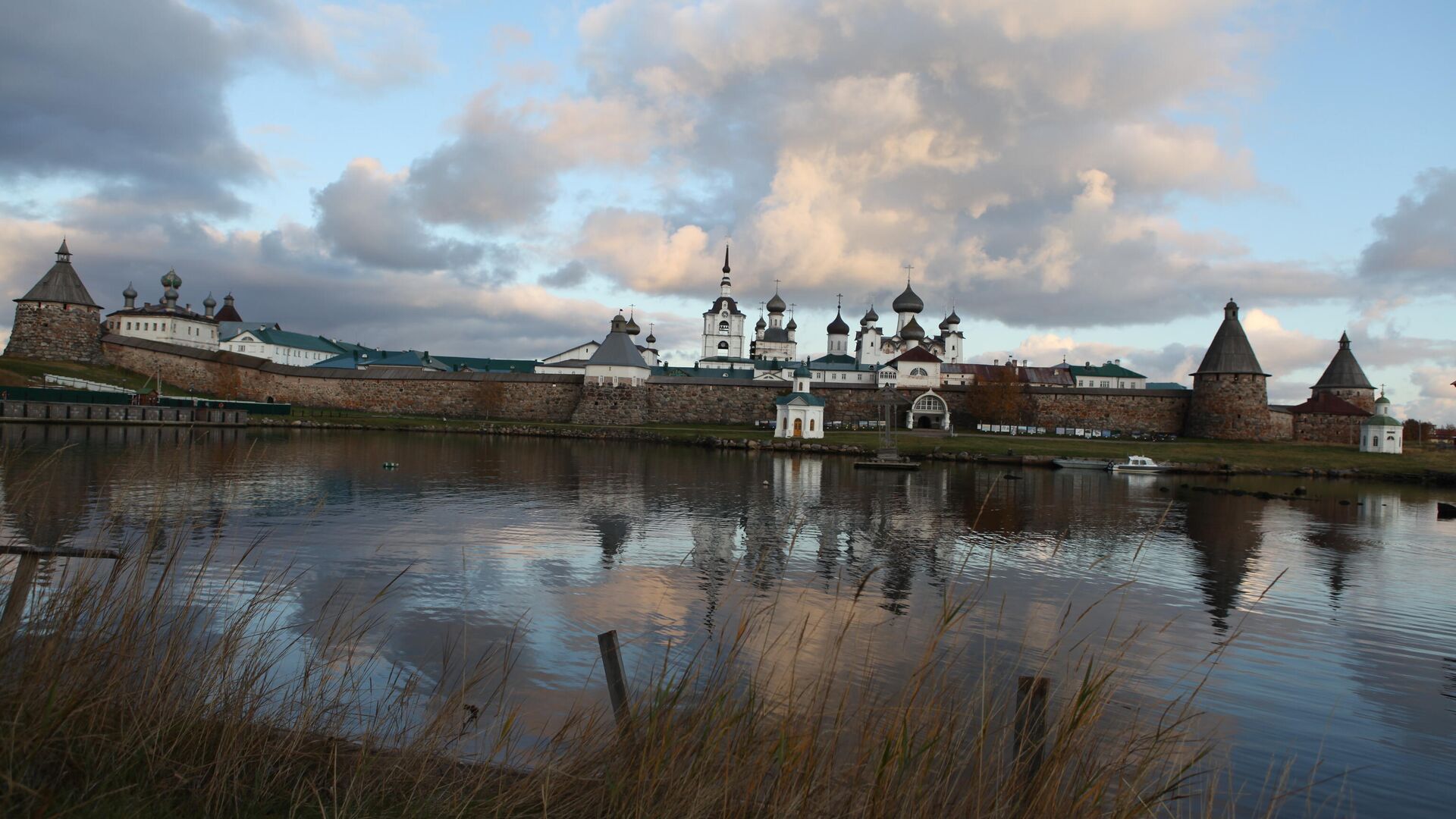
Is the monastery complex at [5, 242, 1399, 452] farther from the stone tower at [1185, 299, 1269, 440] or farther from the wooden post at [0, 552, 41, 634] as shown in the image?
the wooden post at [0, 552, 41, 634]

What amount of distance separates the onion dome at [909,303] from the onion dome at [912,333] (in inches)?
122

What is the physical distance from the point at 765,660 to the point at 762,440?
35240 millimetres

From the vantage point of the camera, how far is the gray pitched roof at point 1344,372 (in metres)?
56.1

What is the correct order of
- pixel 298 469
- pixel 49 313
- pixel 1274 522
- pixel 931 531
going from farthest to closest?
pixel 49 313
pixel 298 469
pixel 1274 522
pixel 931 531

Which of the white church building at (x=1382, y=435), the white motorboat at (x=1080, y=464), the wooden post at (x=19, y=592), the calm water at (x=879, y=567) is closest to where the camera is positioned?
the wooden post at (x=19, y=592)

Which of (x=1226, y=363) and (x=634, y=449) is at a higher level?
(x=1226, y=363)

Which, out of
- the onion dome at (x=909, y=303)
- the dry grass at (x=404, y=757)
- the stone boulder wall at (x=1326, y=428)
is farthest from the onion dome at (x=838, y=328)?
the dry grass at (x=404, y=757)

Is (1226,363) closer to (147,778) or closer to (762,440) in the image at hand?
(762,440)

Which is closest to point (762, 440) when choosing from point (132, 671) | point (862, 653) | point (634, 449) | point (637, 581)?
point (634, 449)

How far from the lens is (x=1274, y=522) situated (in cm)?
2022

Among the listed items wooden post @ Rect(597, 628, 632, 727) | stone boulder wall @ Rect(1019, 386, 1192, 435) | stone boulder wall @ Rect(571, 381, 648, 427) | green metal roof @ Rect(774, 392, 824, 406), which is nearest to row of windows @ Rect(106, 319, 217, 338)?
stone boulder wall @ Rect(571, 381, 648, 427)

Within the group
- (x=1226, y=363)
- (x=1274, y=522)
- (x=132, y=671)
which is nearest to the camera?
(x=132, y=671)

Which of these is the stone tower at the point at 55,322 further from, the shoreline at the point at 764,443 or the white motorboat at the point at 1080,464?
the white motorboat at the point at 1080,464

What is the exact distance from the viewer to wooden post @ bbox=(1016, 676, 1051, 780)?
327 centimetres
